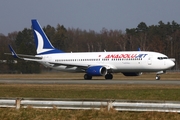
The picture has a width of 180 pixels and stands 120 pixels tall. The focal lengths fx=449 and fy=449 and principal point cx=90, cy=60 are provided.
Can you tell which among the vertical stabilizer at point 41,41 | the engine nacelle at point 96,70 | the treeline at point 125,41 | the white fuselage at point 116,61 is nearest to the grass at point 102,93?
the white fuselage at point 116,61

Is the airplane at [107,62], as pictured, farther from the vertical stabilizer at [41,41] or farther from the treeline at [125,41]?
the treeline at [125,41]

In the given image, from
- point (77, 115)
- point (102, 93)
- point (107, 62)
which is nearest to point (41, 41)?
point (107, 62)

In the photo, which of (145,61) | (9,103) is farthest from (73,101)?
(145,61)

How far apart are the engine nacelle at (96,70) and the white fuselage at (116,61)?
761 millimetres

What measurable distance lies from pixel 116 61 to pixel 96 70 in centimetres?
251

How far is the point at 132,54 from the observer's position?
48.6 m

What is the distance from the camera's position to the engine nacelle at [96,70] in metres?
48.2

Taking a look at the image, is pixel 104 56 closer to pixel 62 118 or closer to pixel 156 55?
pixel 156 55

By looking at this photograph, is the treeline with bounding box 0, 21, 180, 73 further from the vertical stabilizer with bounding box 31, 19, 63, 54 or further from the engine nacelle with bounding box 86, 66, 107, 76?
the engine nacelle with bounding box 86, 66, 107, 76

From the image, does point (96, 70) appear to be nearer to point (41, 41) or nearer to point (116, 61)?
point (116, 61)

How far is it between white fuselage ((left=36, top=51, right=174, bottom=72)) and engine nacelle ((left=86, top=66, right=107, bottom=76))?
0.76 m

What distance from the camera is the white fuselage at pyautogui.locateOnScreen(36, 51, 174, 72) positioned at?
4734 centimetres

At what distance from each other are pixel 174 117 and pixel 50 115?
4.18 meters

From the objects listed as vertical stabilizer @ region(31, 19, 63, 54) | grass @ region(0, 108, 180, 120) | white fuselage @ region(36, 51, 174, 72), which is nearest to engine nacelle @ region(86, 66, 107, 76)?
white fuselage @ region(36, 51, 174, 72)
